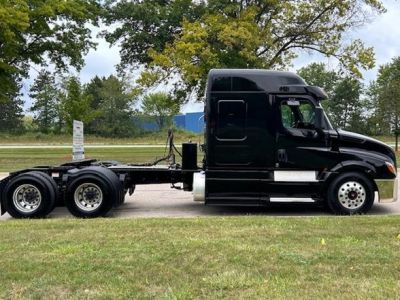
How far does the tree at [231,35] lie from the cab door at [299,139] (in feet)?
51.6

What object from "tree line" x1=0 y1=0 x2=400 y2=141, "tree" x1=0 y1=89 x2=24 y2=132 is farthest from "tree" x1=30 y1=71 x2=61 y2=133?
"tree line" x1=0 y1=0 x2=400 y2=141

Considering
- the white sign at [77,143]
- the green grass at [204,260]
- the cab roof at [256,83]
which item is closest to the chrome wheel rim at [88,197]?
the green grass at [204,260]

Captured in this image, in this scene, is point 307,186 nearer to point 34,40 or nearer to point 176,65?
point 176,65

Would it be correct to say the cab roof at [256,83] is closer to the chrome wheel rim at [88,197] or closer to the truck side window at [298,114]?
the truck side window at [298,114]

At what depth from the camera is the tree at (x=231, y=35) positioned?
26.2m

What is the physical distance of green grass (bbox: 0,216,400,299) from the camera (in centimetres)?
504

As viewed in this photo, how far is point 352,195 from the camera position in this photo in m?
10.3

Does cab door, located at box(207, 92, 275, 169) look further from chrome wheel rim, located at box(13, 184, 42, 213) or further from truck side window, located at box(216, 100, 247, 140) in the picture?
chrome wheel rim, located at box(13, 184, 42, 213)

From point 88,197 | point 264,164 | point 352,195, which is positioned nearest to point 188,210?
point 264,164

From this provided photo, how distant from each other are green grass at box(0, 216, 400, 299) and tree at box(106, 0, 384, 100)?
18.7 m

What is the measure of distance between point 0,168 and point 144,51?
12366 millimetres

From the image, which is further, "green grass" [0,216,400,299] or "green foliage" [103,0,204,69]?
"green foliage" [103,0,204,69]

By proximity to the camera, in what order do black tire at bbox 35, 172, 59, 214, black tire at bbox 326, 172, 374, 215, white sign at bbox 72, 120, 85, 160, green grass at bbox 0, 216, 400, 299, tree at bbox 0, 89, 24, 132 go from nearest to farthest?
green grass at bbox 0, 216, 400, 299 → black tire at bbox 326, 172, 374, 215 → black tire at bbox 35, 172, 59, 214 → white sign at bbox 72, 120, 85, 160 → tree at bbox 0, 89, 24, 132

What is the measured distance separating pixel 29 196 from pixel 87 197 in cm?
106
